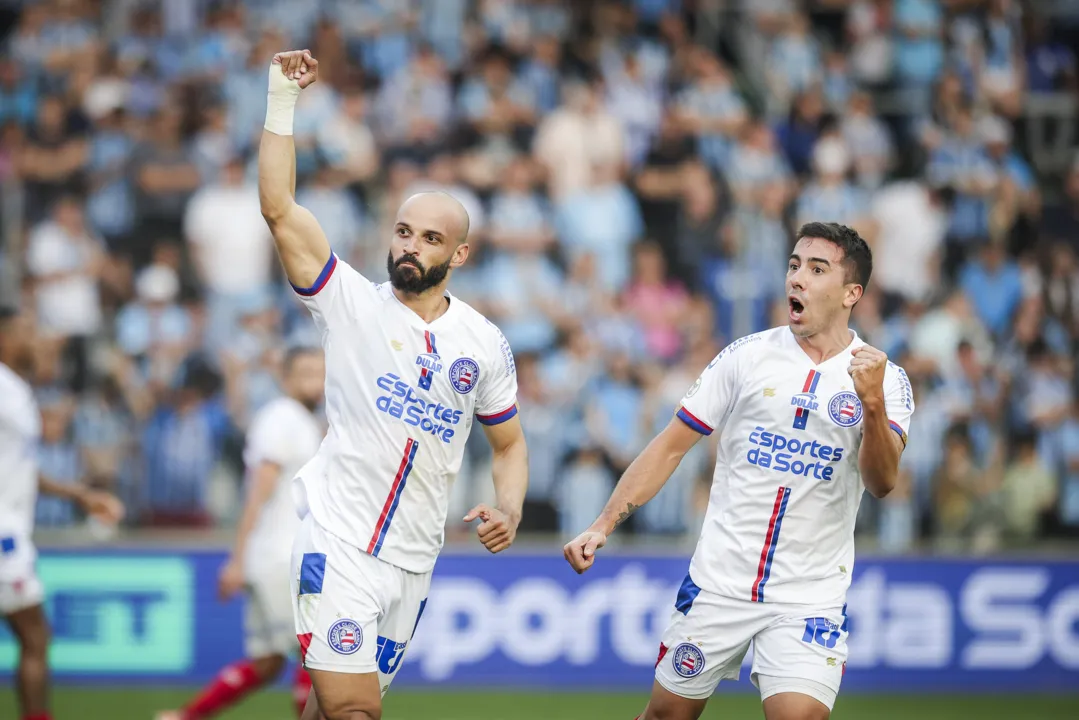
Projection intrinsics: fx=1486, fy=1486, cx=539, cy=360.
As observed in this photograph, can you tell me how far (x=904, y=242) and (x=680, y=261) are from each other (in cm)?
269

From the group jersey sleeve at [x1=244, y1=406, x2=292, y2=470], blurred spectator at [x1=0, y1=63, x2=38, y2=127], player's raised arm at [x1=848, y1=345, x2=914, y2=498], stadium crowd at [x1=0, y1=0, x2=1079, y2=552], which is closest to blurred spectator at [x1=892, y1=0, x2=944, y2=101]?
stadium crowd at [x1=0, y1=0, x2=1079, y2=552]

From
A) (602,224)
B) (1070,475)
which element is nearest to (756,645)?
(1070,475)

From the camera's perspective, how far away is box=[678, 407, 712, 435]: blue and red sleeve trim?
7.24 metres

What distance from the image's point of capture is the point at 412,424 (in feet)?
23.4

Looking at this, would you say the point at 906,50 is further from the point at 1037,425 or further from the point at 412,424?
the point at 412,424

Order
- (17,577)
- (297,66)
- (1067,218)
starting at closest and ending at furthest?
(297,66) → (17,577) → (1067,218)

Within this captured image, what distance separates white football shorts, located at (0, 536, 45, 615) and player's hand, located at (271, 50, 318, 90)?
3.99 meters

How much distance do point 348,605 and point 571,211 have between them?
1005 centimetres

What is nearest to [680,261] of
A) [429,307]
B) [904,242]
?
[904,242]

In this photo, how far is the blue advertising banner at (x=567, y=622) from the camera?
12.1m

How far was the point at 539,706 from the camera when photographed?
12.1m

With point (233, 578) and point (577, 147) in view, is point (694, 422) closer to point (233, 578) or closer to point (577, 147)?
point (233, 578)

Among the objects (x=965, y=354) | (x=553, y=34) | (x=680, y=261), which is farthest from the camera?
(x=553, y=34)

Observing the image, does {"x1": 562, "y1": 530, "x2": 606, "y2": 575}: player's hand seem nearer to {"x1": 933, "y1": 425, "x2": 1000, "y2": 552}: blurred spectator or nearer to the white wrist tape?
the white wrist tape
